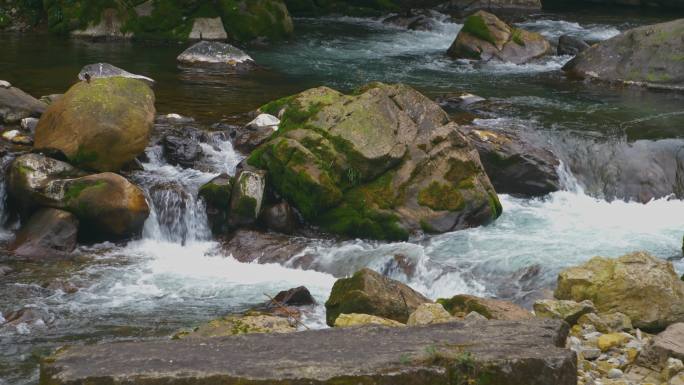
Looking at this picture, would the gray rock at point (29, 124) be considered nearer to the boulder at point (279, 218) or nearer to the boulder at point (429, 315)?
the boulder at point (279, 218)

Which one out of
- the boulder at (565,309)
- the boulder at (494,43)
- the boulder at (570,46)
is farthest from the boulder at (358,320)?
the boulder at (570,46)

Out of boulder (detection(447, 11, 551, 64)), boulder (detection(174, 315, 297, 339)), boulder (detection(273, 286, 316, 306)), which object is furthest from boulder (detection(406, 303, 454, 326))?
boulder (detection(447, 11, 551, 64))

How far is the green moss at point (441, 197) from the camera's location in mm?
12172

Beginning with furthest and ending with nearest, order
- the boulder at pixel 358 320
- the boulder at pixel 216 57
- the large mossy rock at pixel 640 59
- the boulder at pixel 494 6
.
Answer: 1. the boulder at pixel 494 6
2. the boulder at pixel 216 57
3. the large mossy rock at pixel 640 59
4. the boulder at pixel 358 320

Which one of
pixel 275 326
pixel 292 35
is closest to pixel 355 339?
pixel 275 326

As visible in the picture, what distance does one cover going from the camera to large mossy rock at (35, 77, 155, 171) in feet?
39.3

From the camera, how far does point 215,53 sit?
20.0 m

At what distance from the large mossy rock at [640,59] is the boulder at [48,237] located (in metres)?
11.5

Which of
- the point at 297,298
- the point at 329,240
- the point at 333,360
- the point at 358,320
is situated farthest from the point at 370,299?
the point at 329,240

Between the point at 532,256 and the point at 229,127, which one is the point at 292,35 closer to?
the point at 229,127

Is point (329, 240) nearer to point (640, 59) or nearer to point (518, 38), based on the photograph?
point (640, 59)

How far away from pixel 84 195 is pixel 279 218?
235 centimetres

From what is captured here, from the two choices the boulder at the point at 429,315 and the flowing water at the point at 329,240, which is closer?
the boulder at the point at 429,315

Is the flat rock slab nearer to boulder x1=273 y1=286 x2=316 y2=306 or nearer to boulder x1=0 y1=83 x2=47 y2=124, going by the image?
boulder x1=273 y1=286 x2=316 y2=306
